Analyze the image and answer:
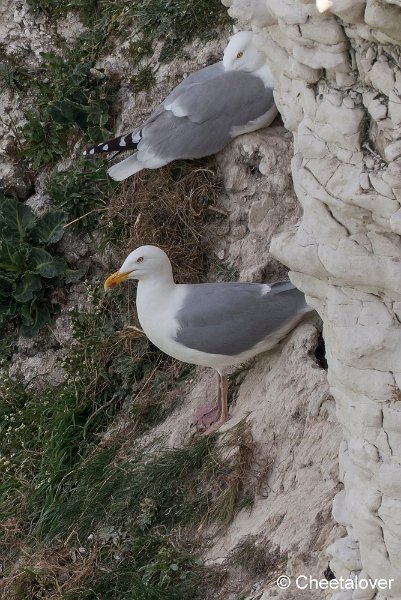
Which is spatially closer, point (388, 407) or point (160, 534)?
point (388, 407)

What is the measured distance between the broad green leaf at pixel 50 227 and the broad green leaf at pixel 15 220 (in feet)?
0.16

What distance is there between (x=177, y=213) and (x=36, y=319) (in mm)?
1177

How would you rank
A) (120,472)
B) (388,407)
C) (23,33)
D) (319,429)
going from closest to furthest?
1. (388,407)
2. (319,429)
3. (120,472)
4. (23,33)

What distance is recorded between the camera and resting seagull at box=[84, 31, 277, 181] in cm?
584

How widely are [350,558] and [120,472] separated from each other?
2.10 meters

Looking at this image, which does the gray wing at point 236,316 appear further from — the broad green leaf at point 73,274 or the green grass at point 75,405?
the broad green leaf at point 73,274

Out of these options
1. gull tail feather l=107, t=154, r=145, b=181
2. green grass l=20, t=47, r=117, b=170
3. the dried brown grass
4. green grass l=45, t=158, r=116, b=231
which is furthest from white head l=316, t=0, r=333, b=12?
green grass l=20, t=47, r=117, b=170

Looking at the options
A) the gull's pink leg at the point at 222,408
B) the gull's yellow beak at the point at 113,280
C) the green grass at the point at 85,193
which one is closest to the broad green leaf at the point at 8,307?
the green grass at the point at 85,193

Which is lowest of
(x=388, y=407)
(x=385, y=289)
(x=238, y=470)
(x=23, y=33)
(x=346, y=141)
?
(x=238, y=470)

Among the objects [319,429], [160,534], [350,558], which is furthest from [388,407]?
[160,534]

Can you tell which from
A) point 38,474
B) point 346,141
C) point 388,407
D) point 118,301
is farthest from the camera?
point 118,301

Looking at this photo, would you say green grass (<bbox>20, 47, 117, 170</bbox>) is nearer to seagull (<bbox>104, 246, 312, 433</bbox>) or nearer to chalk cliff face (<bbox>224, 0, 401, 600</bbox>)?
seagull (<bbox>104, 246, 312, 433</bbox>)

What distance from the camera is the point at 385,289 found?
2725 millimetres

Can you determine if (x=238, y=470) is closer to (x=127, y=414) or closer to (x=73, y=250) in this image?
(x=127, y=414)
